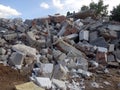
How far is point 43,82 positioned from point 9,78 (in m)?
1.04

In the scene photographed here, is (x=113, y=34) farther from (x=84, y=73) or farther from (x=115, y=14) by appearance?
(x=115, y=14)

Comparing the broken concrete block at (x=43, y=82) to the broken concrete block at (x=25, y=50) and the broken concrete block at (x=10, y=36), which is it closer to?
the broken concrete block at (x=25, y=50)

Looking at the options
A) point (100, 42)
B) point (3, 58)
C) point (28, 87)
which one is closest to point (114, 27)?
point (100, 42)

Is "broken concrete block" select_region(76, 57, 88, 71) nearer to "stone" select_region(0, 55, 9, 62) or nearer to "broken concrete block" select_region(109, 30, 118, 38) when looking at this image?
"stone" select_region(0, 55, 9, 62)

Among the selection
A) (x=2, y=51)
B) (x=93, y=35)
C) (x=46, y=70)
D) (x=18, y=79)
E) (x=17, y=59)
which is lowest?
(x=18, y=79)

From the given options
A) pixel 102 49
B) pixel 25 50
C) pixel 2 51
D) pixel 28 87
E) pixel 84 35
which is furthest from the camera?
pixel 84 35

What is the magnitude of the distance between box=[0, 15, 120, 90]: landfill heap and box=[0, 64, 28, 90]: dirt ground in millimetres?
256

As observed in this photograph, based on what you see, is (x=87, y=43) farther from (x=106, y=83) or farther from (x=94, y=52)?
(x=106, y=83)

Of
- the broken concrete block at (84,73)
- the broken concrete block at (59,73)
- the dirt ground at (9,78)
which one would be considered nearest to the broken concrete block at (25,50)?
the dirt ground at (9,78)

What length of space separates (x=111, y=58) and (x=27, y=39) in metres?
3.44

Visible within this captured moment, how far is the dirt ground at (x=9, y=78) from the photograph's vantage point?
656cm

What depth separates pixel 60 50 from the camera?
9.66 m

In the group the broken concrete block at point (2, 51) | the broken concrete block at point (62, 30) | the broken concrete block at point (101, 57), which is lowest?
the broken concrete block at point (101, 57)

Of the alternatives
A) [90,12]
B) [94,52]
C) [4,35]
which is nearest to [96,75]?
[94,52]
